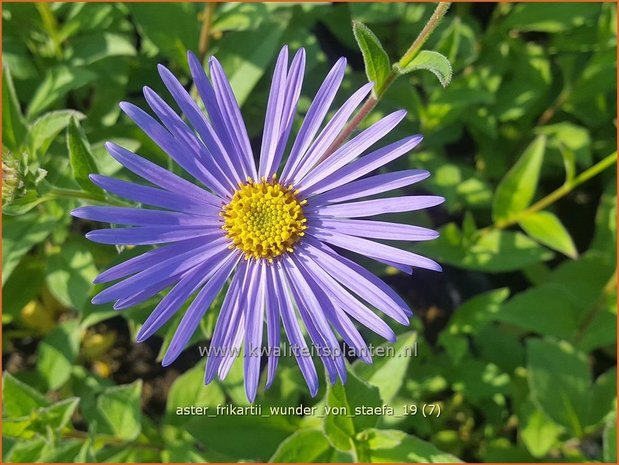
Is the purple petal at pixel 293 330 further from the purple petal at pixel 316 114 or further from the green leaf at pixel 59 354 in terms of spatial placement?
the green leaf at pixel 59 354

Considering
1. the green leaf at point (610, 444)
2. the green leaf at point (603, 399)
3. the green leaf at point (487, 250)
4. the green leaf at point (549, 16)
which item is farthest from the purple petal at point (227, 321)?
the green leaf at point (549, 16)

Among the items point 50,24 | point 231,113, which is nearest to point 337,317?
point 231,113

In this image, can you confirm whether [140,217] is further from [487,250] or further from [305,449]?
[487,250]

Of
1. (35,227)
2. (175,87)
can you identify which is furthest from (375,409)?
(35,227)

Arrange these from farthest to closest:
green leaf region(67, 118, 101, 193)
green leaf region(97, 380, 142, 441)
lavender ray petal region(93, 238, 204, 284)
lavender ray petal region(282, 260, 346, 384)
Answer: green leaf region(97, 380, 142, 441), green leaf region(67, 118, 101, 193), lavender ray petal region(282, 260, 346, 384), lavender ray petal region(93, 238, 204, 284)

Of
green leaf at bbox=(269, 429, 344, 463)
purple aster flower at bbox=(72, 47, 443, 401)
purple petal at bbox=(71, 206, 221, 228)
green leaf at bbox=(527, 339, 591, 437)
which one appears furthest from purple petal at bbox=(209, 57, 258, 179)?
green leaf at bbox=(527, 339, 591, 437)

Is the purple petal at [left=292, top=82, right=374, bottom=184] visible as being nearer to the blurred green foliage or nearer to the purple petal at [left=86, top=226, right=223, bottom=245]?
the purple petal at [left=86, top=226, right=223, bottom=245]

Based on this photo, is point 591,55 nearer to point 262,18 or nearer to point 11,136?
point 262,18
